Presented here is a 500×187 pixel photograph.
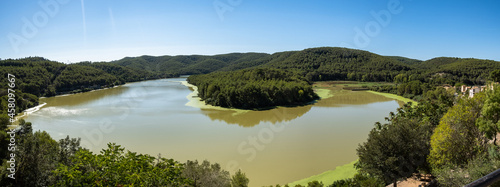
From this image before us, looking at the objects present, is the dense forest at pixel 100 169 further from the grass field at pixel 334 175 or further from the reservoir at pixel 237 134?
the reservoir at pixel 237 134

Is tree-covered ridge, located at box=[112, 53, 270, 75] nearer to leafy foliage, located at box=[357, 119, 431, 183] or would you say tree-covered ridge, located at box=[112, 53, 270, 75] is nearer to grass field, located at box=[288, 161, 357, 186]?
grass field, located at box=[288, 161, 357, 186]

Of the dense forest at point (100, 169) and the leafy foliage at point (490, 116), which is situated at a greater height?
the leafy foliage at point (490, 116)

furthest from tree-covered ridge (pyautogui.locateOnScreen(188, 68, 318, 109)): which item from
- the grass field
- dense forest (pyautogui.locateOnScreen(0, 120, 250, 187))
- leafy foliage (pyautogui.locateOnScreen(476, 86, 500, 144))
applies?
leafy foliage (pyautogui.locateOnScreen(476, 86, 500, 144))

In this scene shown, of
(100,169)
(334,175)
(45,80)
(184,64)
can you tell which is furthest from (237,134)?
(184,64)

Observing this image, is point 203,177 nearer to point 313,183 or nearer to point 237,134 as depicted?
point 313,183

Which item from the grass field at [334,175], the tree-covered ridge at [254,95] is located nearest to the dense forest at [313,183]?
the tree-covered ridge at [254,95]

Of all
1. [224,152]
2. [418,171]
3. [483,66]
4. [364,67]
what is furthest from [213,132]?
[483,66]
